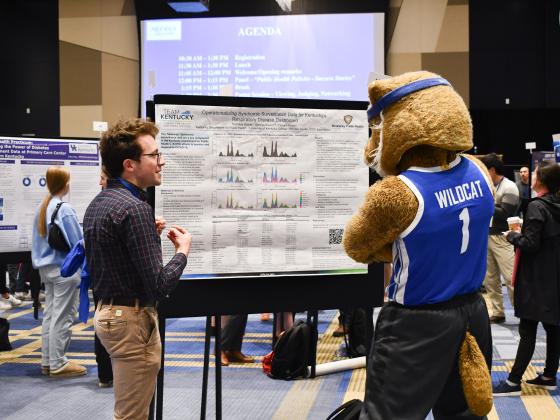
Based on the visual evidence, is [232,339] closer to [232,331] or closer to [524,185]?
[232,331]

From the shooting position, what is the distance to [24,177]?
5020mm

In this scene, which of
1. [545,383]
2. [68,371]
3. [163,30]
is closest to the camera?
[545,383]

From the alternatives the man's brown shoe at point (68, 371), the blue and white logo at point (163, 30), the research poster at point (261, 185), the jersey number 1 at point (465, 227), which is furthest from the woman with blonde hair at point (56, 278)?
the blue and white logo at point (163, 30)

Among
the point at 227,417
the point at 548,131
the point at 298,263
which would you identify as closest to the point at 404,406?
the point at 298,263

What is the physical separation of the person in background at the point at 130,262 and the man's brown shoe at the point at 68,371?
2433 millimetres

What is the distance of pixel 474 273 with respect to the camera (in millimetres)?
1991

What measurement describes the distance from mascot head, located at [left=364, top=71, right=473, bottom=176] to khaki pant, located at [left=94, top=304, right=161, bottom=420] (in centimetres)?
100

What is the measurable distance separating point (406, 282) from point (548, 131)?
8400 millimetres

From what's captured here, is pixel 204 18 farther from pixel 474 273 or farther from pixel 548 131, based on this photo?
pixel 474 273

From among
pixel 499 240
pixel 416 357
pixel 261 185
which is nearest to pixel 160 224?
pixel 261 185

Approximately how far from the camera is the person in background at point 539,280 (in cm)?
387

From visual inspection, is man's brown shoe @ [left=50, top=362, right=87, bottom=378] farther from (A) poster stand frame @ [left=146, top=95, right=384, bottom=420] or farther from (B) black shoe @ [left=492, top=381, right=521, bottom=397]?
(B) black shoe @ [left=492, top=381, right=521, bottom=397]

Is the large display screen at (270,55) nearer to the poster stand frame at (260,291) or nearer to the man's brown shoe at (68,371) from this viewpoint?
the man's brown shoe at (68,371)

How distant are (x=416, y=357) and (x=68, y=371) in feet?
10.9
